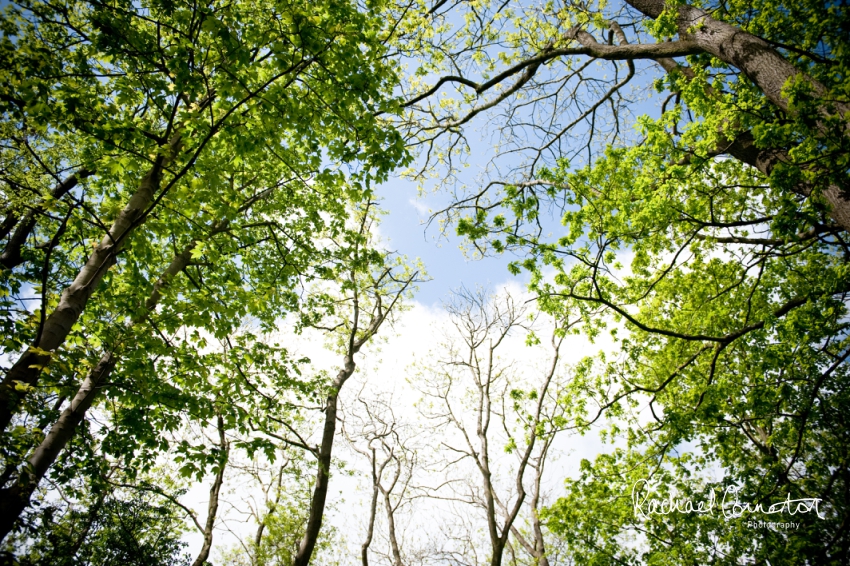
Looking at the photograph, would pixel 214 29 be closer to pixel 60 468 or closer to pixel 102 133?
pixel 102 133

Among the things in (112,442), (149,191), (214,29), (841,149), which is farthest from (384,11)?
(112,442)

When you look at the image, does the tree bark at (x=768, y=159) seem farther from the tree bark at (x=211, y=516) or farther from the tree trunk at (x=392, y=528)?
the tree trunk at (x=392, y=528)

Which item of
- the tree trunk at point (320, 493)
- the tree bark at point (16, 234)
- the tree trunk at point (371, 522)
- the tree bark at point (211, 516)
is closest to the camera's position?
the tree bark at point (16, 234)

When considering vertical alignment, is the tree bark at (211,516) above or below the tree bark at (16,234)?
below

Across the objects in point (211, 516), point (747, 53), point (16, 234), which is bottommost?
point (211, 516)

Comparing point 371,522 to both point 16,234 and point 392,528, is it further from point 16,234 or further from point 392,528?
point 16,234

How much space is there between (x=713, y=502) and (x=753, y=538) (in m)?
0.93

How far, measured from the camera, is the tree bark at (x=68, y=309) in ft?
10.3

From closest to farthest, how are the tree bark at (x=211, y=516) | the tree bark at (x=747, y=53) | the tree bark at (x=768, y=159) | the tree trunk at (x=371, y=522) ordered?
the tree bark at (x=747, y=53)
the tree bark at (x=768, y=159)
the tree bark at (x=211, y=516)
the tree trunk at (x=371, y=522)

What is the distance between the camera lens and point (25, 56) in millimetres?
3135

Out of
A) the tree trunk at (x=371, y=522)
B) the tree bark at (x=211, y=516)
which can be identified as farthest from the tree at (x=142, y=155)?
the tree trunk at (x=371, y=522)

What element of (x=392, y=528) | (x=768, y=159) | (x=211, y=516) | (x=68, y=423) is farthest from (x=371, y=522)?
(x=768, y=159)

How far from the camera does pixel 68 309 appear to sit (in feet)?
14.1

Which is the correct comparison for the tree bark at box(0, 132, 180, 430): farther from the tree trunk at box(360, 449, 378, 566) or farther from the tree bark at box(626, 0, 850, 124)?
the tree trunk at box(360, 449, 378, 566)
